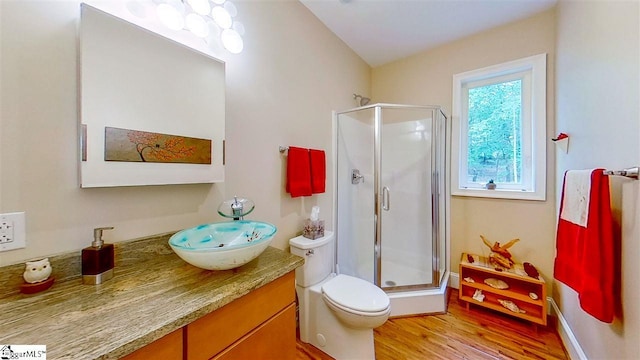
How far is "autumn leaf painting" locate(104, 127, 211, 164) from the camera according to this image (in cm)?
91

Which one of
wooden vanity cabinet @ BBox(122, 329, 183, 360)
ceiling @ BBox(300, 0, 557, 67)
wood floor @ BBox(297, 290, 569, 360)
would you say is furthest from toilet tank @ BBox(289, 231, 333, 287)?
ceiling @ BBox(300, 0, 557, 67)

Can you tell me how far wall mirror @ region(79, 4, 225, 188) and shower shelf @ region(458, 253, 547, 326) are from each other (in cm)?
219

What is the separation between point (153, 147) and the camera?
1.01m

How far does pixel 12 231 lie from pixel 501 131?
10.2 feet

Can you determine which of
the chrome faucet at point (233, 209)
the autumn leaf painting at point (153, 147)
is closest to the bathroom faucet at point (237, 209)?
the chrome faucet at point (233, 209)

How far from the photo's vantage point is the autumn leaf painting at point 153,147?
2.98 ft

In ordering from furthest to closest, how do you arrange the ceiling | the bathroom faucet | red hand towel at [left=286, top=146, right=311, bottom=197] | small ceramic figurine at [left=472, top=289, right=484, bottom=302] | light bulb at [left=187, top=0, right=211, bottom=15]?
small ceramic figurine at [left=472, top=289, right=484, bottom=302] < the ceiling < red hand towel at [left=286, top=146, right=311, bottom=197] < the bathroom faucet < light bulb at [left=187, top=0, right=211, bottom=15]

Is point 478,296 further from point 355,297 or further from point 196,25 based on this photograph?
point 196,25

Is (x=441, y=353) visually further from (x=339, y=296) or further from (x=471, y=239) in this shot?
(x=471, y=239)

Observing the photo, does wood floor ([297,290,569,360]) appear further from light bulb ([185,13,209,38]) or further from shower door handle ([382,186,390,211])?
light bulb ([185,13,209,38])

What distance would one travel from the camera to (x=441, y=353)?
1.51 metres

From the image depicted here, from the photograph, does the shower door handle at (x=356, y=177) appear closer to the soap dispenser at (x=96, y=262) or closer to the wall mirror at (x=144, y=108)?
the wall mirror at (x=144, y=108)

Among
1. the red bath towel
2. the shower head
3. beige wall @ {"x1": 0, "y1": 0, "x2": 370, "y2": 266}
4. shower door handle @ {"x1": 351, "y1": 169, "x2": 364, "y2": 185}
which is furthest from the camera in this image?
the shower head

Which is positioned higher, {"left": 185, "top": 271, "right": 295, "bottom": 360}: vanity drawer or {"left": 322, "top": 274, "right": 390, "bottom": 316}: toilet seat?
{"left": 185, "top": 271, "right": 295, "bottom": 360}: vanity drawer
